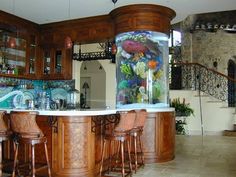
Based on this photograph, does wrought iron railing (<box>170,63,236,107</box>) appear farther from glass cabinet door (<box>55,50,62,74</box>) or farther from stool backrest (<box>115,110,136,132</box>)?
stool backrest (<box>115,110,136,132</box>)

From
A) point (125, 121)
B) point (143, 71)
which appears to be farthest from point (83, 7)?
point (125, 121)

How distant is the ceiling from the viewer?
524 centimetres

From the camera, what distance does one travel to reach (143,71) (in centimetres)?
545

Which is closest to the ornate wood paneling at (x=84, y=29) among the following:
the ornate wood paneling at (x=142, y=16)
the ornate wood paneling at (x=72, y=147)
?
the ornate wood paneling at (x=142, y=16)

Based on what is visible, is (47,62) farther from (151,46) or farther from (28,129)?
(28,129)

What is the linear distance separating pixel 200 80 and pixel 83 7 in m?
5.88

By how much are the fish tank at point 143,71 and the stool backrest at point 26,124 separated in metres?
2.24

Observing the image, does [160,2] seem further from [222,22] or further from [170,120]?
[222,22]

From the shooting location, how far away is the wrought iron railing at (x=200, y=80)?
9.93 m

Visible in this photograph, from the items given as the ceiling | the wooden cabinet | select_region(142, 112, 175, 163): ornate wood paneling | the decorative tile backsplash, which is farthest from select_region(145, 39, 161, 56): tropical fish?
the decorative tile backsplash

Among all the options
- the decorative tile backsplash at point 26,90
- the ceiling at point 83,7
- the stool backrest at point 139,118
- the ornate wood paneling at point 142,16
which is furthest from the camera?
the decorative tile backsplash at point 26,90

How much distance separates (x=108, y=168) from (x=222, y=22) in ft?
32.8

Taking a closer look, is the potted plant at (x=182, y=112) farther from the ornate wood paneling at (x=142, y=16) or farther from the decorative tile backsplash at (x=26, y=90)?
the ornate wood paneling at (x=142, y=16)

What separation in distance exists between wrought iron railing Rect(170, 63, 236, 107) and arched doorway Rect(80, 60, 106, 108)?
339 centimetres
